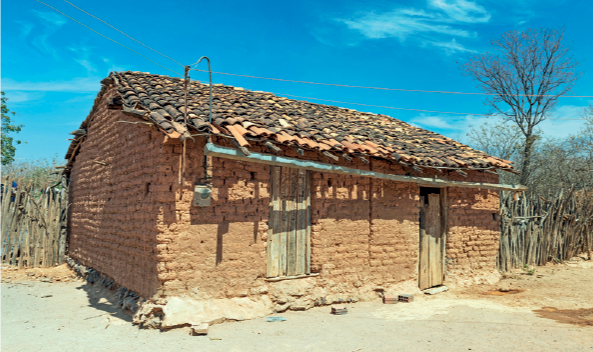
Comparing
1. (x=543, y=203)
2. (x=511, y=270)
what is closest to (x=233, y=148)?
(x=511, y=270)

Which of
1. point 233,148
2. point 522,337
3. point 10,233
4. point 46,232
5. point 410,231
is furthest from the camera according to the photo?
point 46,232

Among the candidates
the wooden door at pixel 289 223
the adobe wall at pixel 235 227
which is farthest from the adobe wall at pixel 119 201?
the wooden door at pixel 289 223

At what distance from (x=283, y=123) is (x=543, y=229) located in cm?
831

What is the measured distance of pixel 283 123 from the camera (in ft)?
23.6

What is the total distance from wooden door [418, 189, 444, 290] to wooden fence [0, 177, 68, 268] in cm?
874

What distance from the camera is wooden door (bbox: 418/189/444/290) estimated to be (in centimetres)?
847

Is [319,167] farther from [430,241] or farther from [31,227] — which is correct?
[31,227]

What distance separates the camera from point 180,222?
5598mm

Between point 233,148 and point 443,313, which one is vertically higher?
point 233,148

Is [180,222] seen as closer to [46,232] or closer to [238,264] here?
[238,264]

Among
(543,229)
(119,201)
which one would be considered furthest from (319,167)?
(543,229)

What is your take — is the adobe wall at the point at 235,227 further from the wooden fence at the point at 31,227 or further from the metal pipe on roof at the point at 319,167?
the wooden fence at the point at 31,227

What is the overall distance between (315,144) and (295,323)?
2.74 meters

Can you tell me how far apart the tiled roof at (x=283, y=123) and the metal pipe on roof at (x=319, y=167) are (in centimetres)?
22
